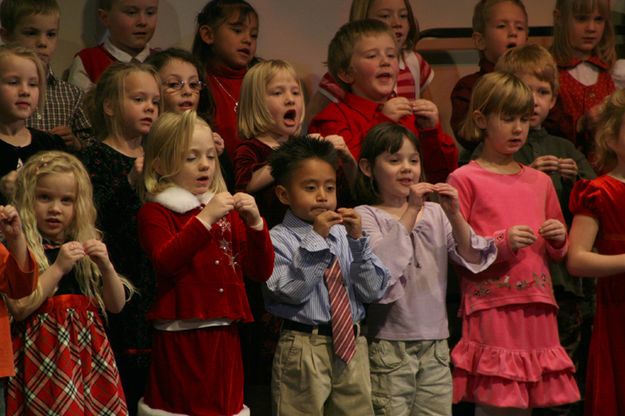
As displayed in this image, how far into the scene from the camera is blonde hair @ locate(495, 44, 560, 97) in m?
5.53

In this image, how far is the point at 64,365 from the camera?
403 cm

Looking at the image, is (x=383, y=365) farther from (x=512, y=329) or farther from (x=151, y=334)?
(x=151, y=334)

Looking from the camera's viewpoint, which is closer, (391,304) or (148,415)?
(148,415)

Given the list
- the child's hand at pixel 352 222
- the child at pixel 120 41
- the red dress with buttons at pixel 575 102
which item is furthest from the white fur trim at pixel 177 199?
the red dress with buttons at pixel 575 102

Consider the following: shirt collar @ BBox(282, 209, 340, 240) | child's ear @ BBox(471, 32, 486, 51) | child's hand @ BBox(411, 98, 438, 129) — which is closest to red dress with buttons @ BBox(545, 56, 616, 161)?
child's ear @ BBox(471, 32, 486, 51)

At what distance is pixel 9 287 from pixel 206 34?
2264mm

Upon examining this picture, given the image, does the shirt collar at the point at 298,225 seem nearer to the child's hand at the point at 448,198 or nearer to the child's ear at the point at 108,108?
the child's hand at the point at 448,198

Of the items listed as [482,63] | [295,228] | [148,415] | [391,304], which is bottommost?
[148,415]

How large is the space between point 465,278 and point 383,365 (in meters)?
0.56

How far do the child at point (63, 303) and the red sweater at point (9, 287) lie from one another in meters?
0.09

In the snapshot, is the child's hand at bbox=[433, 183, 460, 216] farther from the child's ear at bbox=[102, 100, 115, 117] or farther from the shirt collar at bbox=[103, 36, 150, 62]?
the shirt collar at bbox=[103, 36, 150, 62]

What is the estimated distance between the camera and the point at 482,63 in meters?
6.26

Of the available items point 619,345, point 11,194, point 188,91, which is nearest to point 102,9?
point 188,91

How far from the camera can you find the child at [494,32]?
618 centimetres
